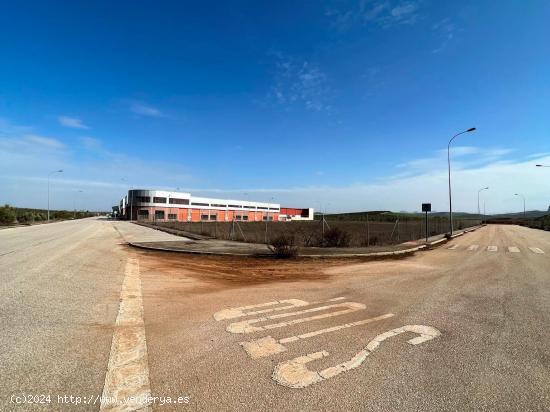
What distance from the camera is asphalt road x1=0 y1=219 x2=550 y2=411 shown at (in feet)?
11.7

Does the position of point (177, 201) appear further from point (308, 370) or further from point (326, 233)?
point (308, 370)

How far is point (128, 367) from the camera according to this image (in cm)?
409

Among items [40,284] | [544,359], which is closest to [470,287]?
[544,359]

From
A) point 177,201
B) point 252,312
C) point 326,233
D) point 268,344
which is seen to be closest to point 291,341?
point 268,344

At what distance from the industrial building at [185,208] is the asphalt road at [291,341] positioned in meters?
86.0

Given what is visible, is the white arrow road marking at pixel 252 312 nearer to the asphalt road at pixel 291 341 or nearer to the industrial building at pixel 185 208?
the asphalt road at pixel 291 341

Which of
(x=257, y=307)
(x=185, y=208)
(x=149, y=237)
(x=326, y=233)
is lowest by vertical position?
(x=257, y=307)

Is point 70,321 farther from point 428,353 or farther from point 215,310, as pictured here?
point 428,353

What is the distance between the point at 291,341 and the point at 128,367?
2.24 meters

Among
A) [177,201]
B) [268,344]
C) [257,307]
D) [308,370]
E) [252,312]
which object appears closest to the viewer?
[308,370]

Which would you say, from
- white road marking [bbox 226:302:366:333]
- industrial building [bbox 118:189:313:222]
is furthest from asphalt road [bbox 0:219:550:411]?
industrial building [bbox 118:189:313:222]

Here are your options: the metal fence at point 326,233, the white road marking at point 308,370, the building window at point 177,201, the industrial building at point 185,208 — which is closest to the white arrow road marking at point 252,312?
the white road marking at point 308,370

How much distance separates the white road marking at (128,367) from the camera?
3.38m

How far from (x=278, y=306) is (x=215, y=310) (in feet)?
4.27
